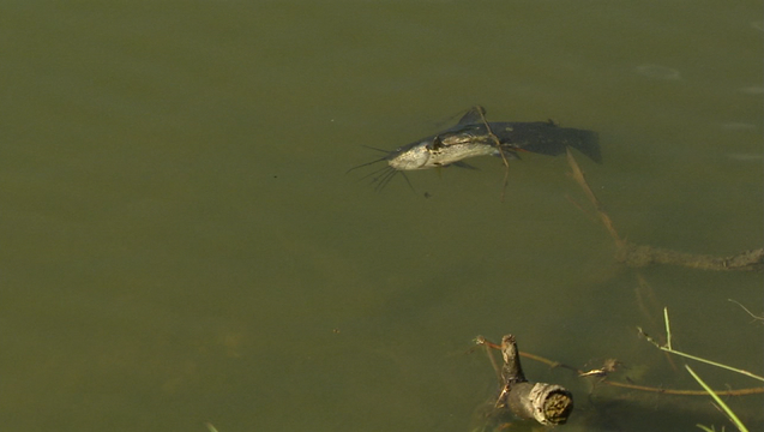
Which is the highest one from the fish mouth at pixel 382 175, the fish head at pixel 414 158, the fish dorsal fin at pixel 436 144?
the fish dorsal fin at pixel 436 144

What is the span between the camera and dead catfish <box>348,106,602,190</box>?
12.5 feet

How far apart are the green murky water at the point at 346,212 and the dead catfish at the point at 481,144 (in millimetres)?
72

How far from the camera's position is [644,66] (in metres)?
4.38

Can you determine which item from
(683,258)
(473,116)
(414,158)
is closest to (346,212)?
(414,158)

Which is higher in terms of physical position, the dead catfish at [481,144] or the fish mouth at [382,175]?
the dead catfish at [481,144]

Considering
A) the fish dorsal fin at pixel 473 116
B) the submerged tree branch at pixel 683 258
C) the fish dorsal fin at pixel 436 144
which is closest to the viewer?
the submerged tree branch at pixel 683 258

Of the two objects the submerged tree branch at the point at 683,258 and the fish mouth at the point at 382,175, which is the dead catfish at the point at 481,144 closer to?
the fish mouth at the point at 382,175

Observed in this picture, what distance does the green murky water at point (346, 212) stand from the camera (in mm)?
3145

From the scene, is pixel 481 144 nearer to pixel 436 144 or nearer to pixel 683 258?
pixel 436 144

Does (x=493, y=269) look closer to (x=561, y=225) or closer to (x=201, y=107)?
(x=561, y=225)

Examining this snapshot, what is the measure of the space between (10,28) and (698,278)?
383 centimetres

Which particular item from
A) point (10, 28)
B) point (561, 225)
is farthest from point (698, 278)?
point (10, 28)

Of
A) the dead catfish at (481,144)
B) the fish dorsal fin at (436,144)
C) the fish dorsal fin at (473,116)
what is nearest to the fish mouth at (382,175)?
the dead catfish at (481,144)

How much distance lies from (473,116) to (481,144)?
0.26m
